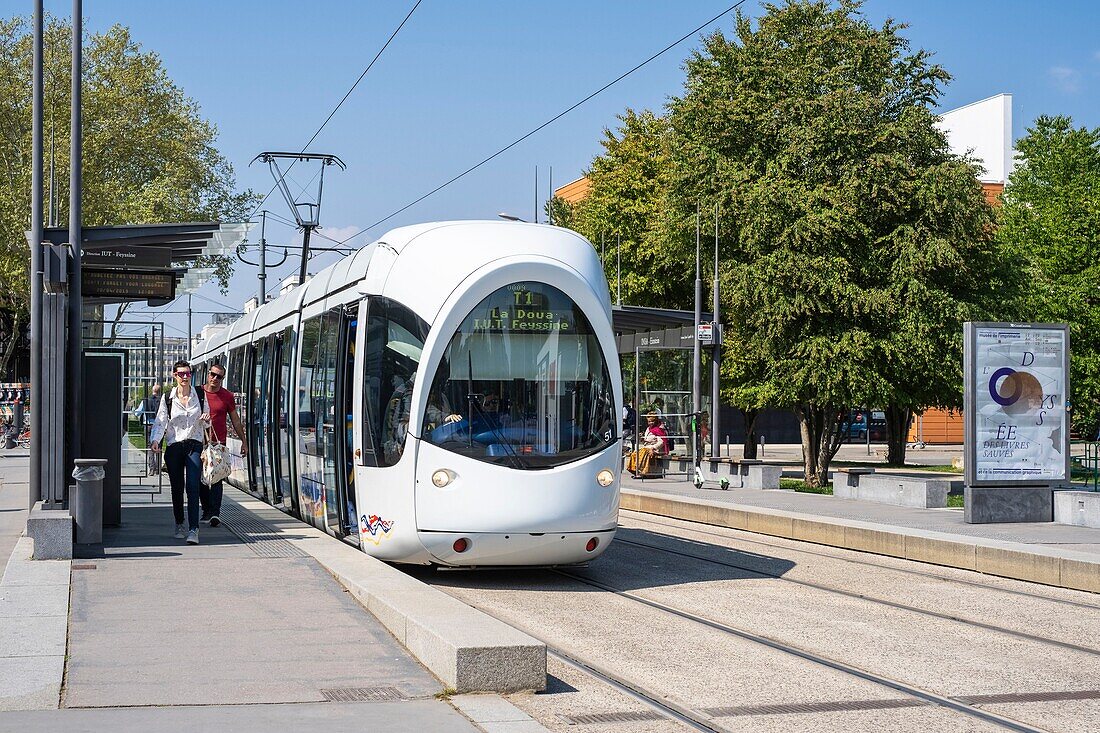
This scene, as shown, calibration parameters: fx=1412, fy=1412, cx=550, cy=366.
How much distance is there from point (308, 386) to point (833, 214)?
17955 mm

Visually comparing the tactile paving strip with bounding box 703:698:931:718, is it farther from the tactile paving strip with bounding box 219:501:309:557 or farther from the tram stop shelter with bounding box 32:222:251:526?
the tram stop shelter with bounding box 32:222:251:526

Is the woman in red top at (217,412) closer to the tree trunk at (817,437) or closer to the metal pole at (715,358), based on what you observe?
the metal pole at (715,358)

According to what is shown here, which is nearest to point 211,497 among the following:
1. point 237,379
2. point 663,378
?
point 237,379

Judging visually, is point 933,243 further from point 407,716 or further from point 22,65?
point 22,65

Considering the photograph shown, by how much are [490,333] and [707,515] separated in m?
10.1

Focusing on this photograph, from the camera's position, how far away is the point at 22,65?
4781 cm

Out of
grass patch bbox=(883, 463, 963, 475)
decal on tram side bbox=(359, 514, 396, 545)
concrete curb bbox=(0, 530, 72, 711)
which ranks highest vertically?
decal on tram side bbox=(359, 514, 396, 545)

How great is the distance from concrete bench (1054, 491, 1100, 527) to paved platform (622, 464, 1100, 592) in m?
0.17

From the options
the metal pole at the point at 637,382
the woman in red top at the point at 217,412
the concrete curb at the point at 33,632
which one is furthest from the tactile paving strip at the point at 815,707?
the metal pole at the point at 637,382

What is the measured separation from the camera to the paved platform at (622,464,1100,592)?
44.2 ft

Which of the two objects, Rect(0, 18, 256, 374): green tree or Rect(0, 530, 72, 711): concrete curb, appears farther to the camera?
Rect(0, 18, 256, 374): green tree

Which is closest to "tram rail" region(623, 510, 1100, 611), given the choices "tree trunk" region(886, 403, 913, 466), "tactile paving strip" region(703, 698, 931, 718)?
"tactile paving strip" region(703, 698, 931, 718)

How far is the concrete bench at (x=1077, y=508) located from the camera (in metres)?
17.3

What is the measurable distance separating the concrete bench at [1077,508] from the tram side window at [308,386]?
31.3ft
